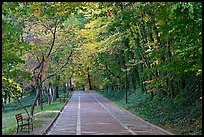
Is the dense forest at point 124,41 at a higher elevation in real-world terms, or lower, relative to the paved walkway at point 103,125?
higher

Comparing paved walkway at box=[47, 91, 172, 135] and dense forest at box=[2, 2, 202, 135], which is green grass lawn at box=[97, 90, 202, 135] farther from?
paved walkway at box=[47, 91, 172, 135]

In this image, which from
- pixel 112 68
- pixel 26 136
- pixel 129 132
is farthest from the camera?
pixel 112 68

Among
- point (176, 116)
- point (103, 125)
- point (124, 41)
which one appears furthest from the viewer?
point (124, 41)

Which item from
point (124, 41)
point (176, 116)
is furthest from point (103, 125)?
point (124, 41)

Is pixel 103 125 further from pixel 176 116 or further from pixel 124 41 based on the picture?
pixel 124 41

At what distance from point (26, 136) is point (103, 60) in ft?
95.6

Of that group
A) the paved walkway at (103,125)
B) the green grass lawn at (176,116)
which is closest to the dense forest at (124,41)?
the green grass lawn at (176,116)

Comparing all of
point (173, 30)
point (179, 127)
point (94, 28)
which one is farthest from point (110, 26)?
point (94, 28)

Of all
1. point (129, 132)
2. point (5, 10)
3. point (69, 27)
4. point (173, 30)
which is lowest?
point (129, 132)

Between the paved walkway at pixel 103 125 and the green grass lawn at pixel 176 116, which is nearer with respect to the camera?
the green grass lawn at pixel 176 116

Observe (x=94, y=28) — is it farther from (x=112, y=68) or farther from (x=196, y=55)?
(x=196, y=55)

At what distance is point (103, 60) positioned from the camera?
4253 centimetres

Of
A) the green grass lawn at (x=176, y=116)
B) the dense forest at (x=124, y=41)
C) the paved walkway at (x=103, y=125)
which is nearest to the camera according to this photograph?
the dense forest at (x=124, y=41)

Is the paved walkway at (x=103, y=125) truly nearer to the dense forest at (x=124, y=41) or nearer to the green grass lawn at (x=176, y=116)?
the green grass lawn at (x=176, y=116)
